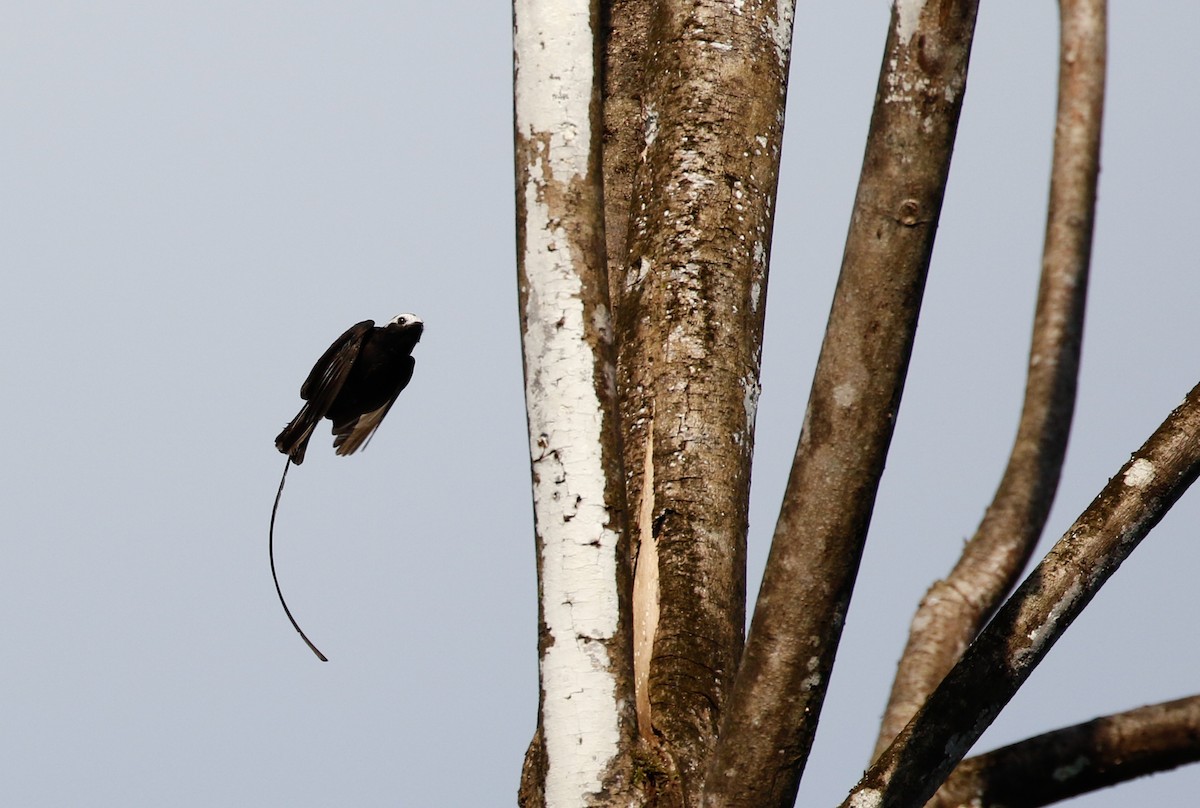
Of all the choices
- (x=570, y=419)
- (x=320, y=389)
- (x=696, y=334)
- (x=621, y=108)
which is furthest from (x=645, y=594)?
(x=320, y=389)

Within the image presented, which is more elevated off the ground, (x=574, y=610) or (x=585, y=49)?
(x=585, y=49)

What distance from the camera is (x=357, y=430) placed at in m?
4.48

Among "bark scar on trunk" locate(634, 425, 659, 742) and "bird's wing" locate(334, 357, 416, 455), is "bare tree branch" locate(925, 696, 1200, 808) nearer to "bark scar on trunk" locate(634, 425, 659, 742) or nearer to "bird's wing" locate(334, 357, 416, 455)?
"bark scar on trunk" locate(634, 425, 659, 742)

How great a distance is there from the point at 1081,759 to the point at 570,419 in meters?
1.17

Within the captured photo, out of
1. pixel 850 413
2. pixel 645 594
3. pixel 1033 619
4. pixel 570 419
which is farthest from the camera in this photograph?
pixel 645 594

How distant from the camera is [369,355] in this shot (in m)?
4.43

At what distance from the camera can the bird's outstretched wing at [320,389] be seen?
412 cm

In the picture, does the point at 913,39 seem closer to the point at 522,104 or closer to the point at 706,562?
the point at 522,104

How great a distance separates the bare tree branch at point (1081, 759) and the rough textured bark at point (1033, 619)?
0.46ft

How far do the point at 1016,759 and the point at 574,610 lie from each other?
2.91ft

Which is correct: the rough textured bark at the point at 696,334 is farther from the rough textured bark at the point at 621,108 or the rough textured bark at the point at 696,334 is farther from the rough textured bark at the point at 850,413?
the rough textured bark at the point at 850,413

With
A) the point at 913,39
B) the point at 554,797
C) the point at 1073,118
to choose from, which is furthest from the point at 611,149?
the point at 1073,118

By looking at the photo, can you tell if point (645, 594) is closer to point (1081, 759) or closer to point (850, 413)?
point (850, 413)

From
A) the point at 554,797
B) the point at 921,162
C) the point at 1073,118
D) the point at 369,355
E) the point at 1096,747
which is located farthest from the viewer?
the point at 1073,118
